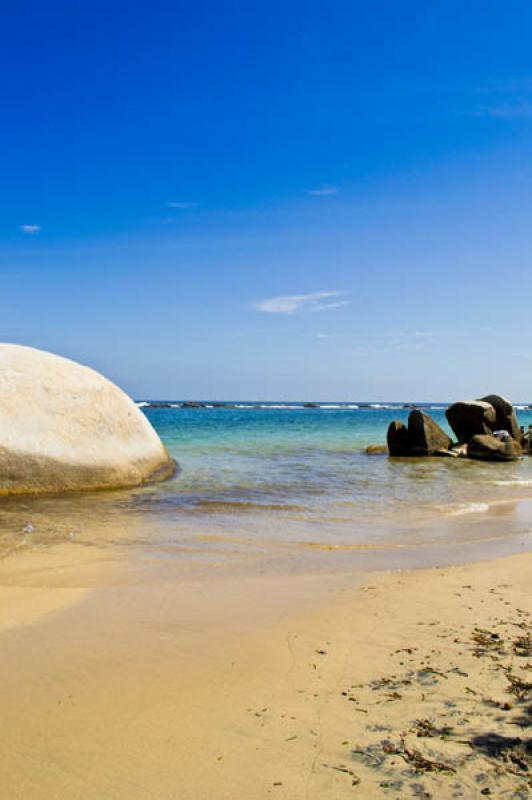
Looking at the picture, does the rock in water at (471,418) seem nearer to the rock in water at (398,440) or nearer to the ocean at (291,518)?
the rock in water at (398,440)

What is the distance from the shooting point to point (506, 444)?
1969 cm

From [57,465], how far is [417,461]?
38.8 ft

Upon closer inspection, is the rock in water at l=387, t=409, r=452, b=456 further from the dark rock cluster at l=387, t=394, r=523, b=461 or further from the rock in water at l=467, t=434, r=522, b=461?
the rock in water at l=467, t=434, r=522, b=461

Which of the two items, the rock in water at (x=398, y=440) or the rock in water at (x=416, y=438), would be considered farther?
the rock in water at (x=398, y=440)

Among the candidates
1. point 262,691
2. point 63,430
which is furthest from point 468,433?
point 262,691

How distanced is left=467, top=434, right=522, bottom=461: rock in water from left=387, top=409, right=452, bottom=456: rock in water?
1.14 m

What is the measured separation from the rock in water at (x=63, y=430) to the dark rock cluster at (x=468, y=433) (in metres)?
10.7

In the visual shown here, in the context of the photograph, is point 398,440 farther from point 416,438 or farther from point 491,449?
point 491,449

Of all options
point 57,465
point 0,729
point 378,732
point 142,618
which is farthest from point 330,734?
point 57,465

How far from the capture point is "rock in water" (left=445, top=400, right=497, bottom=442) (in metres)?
22.5

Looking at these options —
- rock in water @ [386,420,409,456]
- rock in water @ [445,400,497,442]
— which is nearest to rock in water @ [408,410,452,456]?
rock in water @ [386,420,409,456]

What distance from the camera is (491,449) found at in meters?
19.4

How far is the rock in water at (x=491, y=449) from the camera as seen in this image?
19.4 meters

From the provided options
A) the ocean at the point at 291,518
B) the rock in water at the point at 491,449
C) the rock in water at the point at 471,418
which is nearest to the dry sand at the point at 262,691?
the ocean at the point at 291,518
